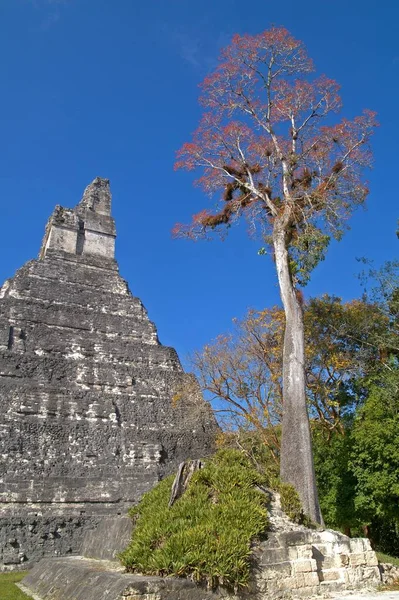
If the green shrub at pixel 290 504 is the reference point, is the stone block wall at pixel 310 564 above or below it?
below

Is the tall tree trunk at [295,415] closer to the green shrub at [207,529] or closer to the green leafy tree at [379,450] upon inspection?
the green shrub at [207,529]

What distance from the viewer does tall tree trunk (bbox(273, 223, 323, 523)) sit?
8484 millimetres

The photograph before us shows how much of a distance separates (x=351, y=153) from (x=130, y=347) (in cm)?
841

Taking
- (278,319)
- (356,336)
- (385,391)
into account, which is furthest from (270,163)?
(385,391)

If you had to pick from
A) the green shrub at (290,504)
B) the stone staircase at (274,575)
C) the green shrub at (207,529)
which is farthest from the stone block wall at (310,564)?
the green shrub at (290,504)

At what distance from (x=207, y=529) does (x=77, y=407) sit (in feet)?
27.7

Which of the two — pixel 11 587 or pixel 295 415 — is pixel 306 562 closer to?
pixel 295 415

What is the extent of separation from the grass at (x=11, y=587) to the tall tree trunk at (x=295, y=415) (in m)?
4.34

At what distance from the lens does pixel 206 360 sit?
14328 mm

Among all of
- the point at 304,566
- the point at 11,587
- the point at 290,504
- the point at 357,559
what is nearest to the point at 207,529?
the point at 304,566

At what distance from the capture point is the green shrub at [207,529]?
5410 millimetres

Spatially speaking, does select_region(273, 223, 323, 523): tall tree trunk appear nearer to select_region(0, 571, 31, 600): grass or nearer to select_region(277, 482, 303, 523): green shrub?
select_region(277, 482, 303, 523): green shrub

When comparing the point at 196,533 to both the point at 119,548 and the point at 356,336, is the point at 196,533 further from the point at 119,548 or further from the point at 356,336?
the point at 356,336

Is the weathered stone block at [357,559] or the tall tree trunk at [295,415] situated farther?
the tall tree trunk at [295,415]
